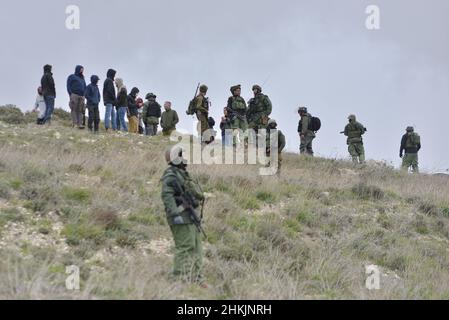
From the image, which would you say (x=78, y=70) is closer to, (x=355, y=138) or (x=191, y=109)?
(x=191, y=109)

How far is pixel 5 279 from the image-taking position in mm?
7176

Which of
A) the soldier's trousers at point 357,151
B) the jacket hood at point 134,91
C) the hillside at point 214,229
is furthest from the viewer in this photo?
the soldier's trousers at point 357,151

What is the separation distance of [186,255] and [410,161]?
14534 mm

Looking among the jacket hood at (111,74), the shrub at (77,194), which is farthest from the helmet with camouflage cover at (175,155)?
the jacket hood at (111,74)

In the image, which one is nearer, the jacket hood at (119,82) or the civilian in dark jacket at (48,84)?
the civilian in dark jacket at (48,84)

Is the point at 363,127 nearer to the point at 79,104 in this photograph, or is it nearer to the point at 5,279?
the point at 79,104

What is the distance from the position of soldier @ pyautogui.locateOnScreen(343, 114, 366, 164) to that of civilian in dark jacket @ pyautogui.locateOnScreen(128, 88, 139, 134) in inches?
255

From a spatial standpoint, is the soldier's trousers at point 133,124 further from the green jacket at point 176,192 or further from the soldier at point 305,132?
the green jacket at point 176,192

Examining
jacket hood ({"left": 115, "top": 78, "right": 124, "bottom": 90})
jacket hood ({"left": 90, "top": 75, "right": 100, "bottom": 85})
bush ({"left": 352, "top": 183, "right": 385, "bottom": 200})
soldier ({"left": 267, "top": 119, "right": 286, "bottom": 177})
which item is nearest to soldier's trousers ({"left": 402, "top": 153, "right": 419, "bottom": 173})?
bush ({"left": 352, "top": 183, "right": 385, "bottom": 200})

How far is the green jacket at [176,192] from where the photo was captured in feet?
27.2

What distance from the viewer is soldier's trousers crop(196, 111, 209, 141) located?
17766mm

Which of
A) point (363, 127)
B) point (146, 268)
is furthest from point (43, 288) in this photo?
point (363, 127)

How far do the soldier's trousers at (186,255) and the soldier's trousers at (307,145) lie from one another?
12415 millimetres

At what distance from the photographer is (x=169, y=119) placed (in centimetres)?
1917
